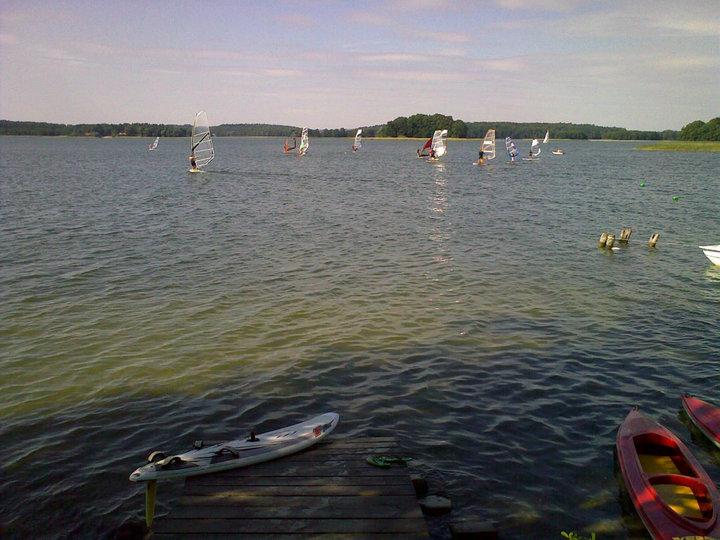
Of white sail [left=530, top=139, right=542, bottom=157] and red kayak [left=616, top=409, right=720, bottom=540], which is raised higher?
white sail [left=530, top=139, right=542, bottom=157]

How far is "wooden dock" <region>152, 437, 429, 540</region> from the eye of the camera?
750 cm

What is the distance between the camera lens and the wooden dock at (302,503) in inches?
295

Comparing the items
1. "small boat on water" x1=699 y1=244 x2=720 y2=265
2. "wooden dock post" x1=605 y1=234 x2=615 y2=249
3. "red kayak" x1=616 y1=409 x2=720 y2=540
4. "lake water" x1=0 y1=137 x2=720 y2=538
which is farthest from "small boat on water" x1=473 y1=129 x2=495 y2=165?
"red kayak" x1=616 y1=409 x2=720 y2=540

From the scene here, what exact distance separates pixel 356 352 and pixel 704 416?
8.82 m

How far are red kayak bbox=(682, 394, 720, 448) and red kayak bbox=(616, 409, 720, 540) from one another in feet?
4.51

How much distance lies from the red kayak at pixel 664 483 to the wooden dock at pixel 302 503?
3962mm

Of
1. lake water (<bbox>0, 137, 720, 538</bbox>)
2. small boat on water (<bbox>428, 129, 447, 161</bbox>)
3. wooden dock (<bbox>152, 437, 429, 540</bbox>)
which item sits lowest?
lake water (<bbox>0, 137, 720, 538</bbox>)

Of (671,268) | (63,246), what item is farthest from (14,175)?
(671,268)

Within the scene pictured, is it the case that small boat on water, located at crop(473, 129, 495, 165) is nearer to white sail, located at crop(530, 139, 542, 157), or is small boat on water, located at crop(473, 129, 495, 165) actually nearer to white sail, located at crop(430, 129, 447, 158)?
white sail, located at crop(430, 129, 447, 158)

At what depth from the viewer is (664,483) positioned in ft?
30.9

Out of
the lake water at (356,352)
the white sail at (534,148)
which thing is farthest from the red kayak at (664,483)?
the white sail at (534,148)

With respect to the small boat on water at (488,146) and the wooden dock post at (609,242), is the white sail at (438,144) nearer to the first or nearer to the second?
the small boat on water at (488,146)

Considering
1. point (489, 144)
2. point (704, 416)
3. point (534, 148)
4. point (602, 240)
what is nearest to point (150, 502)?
point (704, 416)

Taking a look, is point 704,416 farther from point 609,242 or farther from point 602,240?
point 602,240
